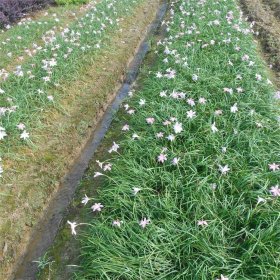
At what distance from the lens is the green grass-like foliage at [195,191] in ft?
10.6

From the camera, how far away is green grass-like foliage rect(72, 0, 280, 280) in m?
3.22

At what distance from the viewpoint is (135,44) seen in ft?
32.8

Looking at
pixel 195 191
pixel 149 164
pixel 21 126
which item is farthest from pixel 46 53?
pixel 195 191

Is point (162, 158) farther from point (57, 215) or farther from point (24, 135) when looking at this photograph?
point (24, 135)

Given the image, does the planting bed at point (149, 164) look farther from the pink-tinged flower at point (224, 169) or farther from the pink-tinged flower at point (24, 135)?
the pink-tinged flower at point (24, 135)

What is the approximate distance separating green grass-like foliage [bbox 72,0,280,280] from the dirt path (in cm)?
93

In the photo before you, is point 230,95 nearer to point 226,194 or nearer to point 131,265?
point 226,194

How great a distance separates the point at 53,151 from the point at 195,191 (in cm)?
276

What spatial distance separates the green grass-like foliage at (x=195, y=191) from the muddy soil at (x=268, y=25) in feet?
7.55

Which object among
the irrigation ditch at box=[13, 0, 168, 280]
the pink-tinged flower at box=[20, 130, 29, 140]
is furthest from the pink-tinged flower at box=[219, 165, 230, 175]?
the pink-tinged flower at box=[20, 130, 29, 140]

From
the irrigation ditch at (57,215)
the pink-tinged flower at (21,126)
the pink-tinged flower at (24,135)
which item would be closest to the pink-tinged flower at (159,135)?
the irrigation ditch at (57,215)

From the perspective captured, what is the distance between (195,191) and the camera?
152 inches

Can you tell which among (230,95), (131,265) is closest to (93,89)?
(230,95)

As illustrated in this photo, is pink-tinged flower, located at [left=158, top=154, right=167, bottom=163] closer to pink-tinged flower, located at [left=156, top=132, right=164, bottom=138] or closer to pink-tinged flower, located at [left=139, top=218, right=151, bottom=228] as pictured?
pink-tinged flower, located at [left=156, top=132, right=164, bottom=138]
